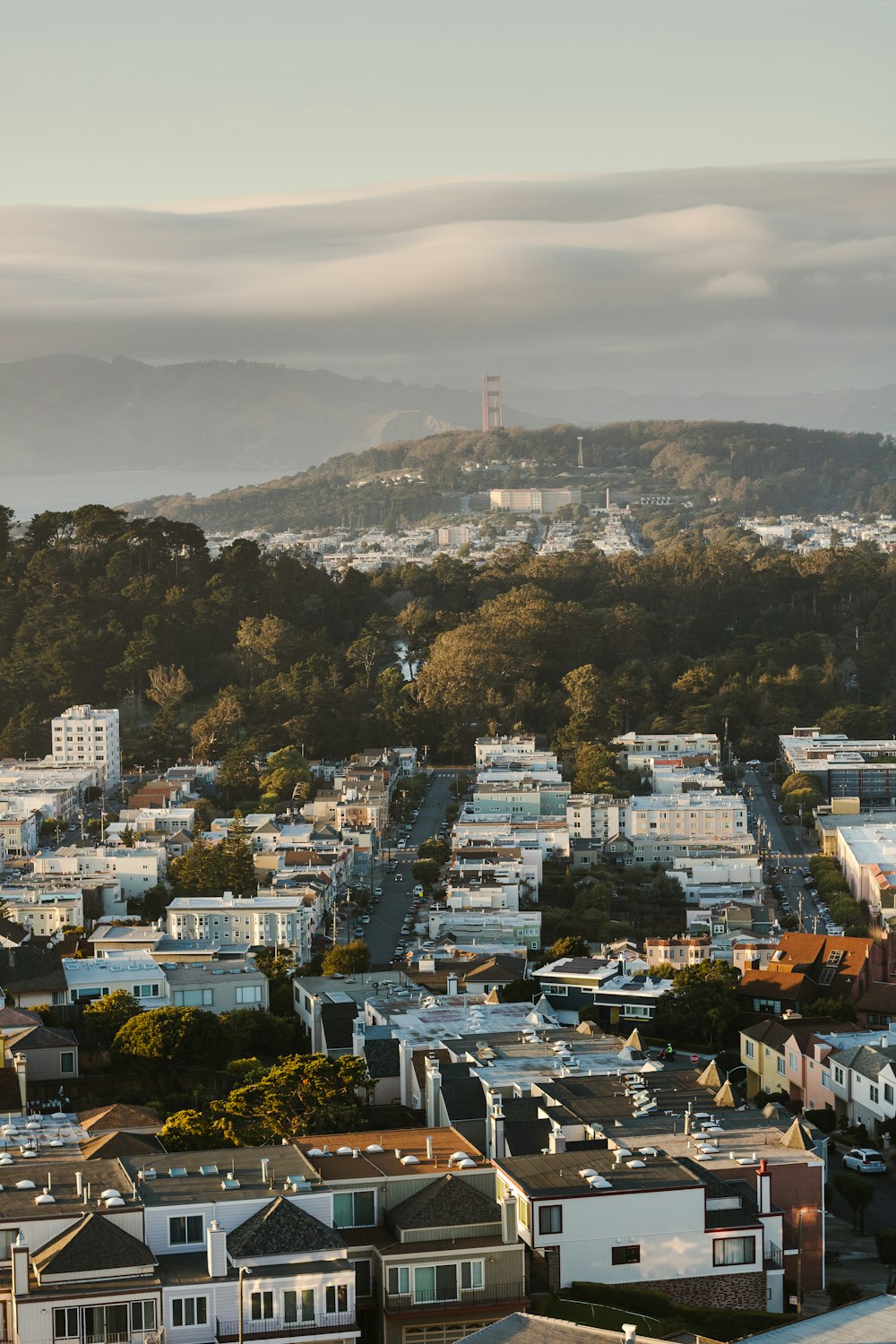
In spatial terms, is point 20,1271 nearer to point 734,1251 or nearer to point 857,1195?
point 734,1251

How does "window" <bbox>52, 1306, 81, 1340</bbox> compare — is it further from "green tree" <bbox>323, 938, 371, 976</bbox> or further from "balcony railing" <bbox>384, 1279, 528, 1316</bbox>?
"green tree" <bbox>323, 938, 371, 976</bbox>

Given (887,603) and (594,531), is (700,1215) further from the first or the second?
(594,531)

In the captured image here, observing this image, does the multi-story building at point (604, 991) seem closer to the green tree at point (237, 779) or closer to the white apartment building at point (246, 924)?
the white apartment building at point (246, 924)

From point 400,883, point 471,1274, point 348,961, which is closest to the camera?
point 471,1274

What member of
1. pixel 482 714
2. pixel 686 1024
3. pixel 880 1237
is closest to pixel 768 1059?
pixel 686 1024

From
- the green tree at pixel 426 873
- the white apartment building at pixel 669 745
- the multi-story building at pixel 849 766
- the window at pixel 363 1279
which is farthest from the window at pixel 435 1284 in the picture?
the white apartment building at pixel 669 745

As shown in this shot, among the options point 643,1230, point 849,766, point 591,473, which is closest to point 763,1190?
point 643,1230

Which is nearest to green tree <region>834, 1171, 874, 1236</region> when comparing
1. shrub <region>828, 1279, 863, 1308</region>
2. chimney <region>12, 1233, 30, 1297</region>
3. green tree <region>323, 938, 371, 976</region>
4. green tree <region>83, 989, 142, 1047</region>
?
shrub <region>828, 1279, 863, 1308</region>
